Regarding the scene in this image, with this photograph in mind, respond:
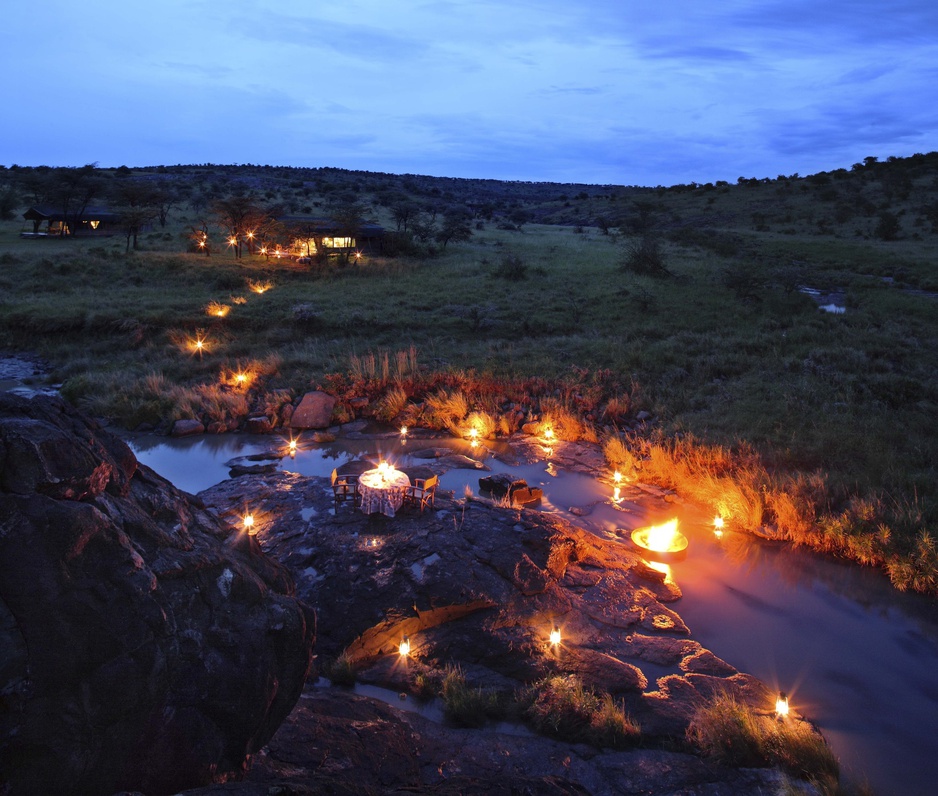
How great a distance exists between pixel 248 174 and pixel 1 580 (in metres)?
92.8

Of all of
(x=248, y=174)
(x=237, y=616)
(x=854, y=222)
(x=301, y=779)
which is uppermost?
(x=248, y=174)

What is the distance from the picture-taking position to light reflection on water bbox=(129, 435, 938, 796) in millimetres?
5137

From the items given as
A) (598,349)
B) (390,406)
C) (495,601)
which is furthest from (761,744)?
(598,349)

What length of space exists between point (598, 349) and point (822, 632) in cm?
1077

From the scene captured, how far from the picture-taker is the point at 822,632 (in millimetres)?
6660

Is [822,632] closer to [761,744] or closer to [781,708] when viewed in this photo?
[781,708]

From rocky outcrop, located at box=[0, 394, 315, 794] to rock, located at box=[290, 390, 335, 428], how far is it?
9520 millimetres

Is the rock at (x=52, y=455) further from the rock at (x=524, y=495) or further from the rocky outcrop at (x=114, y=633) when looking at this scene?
the rock at (x=524, y=495)

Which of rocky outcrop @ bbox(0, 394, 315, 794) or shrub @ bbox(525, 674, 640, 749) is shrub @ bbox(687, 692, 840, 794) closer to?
shrub @ bbox(525, 674, 640, 749)

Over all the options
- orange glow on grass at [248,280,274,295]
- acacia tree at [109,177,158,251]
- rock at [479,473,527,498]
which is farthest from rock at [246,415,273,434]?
acacia tree at [109,177,158,251]

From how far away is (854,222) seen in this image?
141ft

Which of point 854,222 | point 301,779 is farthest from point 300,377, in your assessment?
point 854,222

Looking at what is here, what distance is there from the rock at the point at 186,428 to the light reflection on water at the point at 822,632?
111 inches

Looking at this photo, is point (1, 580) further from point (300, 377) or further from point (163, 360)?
point (163, 360)
